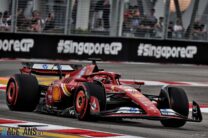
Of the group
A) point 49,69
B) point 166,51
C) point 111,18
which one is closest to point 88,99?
point 49,69

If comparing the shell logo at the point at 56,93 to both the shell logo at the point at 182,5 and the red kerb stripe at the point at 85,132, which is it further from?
the shell logo at the point at 182,5

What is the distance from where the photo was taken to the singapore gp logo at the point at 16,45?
83.3 feet

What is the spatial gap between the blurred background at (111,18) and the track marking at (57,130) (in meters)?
16.0

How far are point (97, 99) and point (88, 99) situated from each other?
0.40 feet

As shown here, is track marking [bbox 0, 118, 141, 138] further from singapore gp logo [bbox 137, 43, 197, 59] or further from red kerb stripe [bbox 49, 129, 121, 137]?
singapore gp logo [bbox 137, 43, 197, 59]

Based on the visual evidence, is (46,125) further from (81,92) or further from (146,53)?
(146,53)

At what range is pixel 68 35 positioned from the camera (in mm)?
26562

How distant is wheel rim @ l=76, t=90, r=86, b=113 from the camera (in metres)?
10.2

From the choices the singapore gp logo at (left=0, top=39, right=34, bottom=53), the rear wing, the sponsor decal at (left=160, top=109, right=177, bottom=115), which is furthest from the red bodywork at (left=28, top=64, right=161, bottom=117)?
the singapore gp logo at (left=0, top=39, right=34, bottom=53)

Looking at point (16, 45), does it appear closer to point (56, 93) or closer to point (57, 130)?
point (56, 93)

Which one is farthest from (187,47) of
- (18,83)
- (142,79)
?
(18,83)

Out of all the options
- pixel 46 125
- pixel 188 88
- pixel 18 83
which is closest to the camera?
pixel 46 125

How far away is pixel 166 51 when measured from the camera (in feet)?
89.8

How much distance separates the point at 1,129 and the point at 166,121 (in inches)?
104
